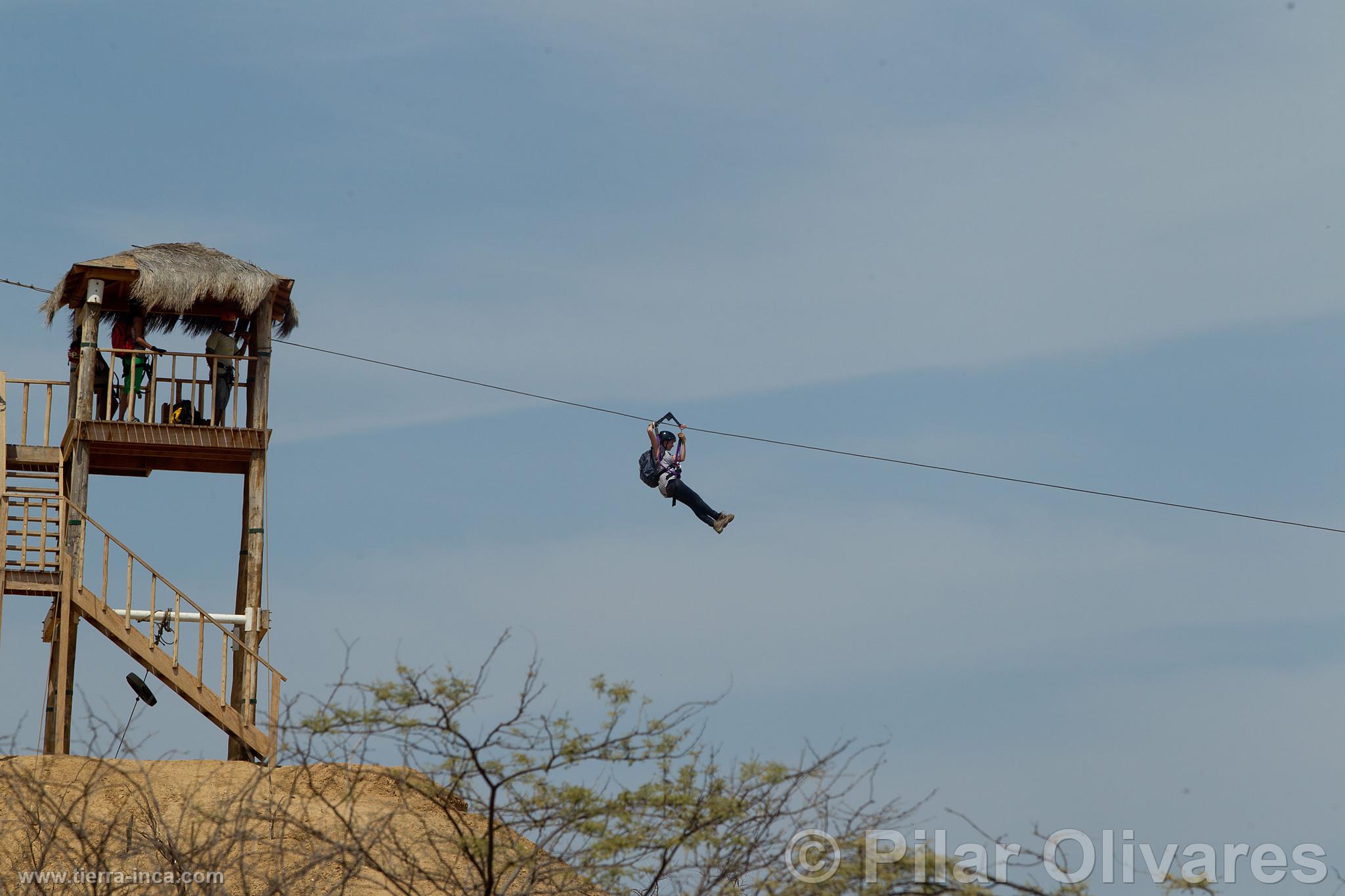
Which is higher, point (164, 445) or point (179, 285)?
point (179, 285)

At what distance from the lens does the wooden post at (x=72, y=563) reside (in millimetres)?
20016

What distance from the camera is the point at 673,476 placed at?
738 inches

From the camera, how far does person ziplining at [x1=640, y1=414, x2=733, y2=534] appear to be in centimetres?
1867

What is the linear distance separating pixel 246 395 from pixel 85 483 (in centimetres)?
196

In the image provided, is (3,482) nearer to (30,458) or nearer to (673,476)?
(30,458)

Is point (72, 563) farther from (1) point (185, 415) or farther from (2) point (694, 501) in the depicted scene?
(2) point (694, 501)

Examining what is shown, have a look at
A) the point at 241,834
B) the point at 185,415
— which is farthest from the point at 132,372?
the point at 241,834

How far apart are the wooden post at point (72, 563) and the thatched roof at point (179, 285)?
12.4 inches

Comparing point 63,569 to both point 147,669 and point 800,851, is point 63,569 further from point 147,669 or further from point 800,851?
point 800,851

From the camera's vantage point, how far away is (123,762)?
1933cm


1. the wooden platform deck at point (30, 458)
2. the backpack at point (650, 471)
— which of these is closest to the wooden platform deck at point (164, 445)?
the wooden platform deck at point (30, 458)

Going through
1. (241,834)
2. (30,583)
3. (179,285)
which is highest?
(179,285)

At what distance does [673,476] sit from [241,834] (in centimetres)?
774

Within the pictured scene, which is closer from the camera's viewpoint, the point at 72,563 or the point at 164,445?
the point at 72,563
